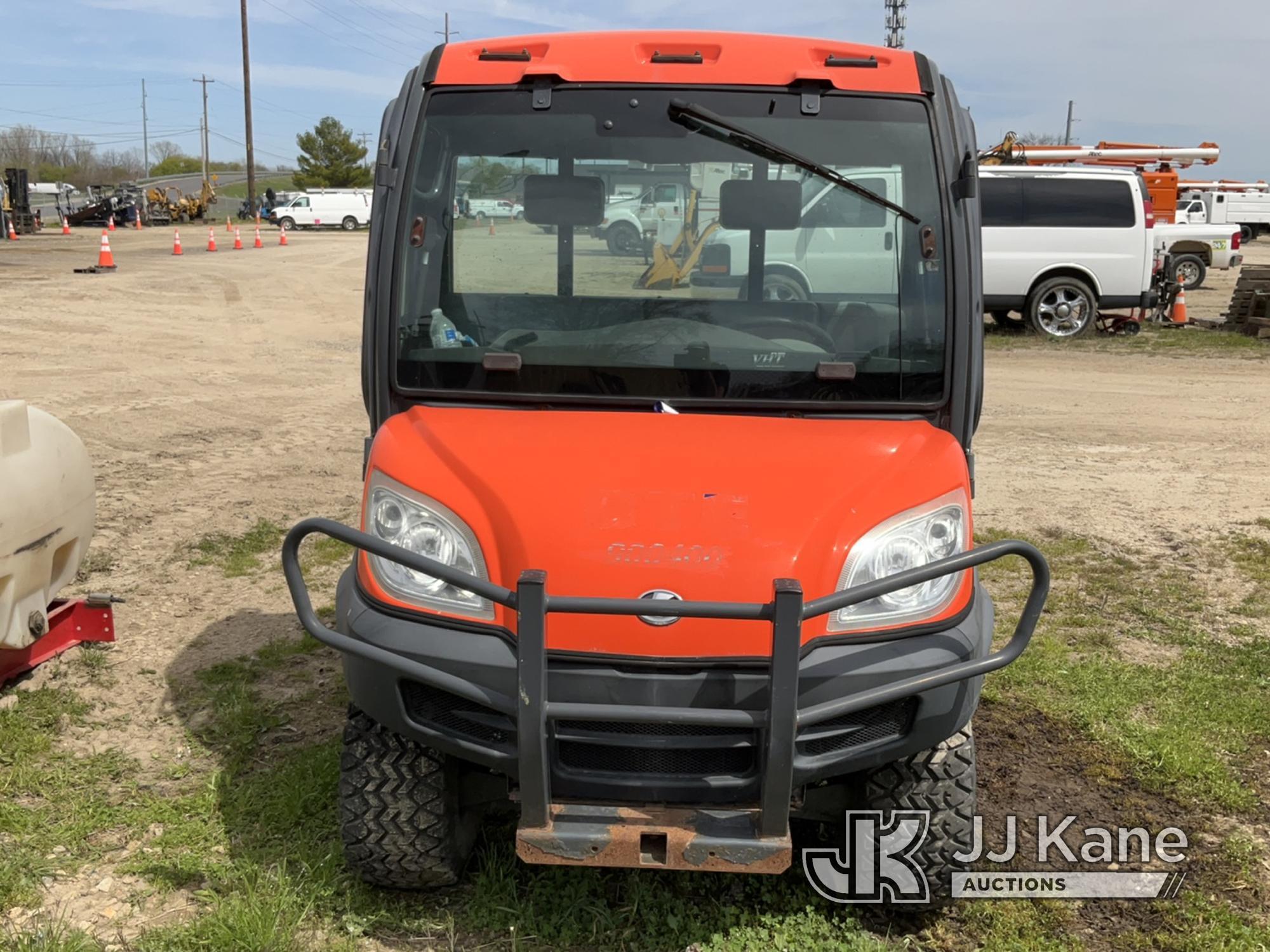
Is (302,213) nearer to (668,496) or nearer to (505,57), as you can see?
(505,57)

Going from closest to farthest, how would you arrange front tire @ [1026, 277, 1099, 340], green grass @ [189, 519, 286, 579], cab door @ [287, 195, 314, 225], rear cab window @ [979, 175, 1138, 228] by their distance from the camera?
green grass @ [189, 519, 286, 579] → rear cab window @ [979, 175, 1138, 228] → front tire @ [1026, 277, 1099, 340] → cab door @ [287, 195, 314, 225]

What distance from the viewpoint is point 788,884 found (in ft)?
11.0

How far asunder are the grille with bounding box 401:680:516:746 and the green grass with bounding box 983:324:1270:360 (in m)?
13.1

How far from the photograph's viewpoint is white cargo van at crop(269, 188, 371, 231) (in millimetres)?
45438

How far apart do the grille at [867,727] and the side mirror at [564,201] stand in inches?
68.3

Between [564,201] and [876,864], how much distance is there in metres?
2.15

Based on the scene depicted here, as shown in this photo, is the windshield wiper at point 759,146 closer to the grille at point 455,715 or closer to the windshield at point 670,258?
the windshield at point 670,258

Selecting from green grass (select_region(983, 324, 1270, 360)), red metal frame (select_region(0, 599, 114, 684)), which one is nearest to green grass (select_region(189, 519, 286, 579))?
red metal frame (select_region(0, 599, 114, 684))

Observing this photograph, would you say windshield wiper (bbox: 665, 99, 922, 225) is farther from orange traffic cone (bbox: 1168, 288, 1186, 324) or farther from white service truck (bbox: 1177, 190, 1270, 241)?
white service truck (bbox: 1177, 190, 1270, 241)

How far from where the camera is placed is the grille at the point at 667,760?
272cm

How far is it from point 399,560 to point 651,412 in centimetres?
105

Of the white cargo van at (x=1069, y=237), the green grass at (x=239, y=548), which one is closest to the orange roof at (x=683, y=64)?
the green grass at (x=239, y=548)


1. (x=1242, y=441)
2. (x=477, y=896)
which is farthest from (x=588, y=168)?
(x=1242, y=441)

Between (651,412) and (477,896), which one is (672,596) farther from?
(477,896)
